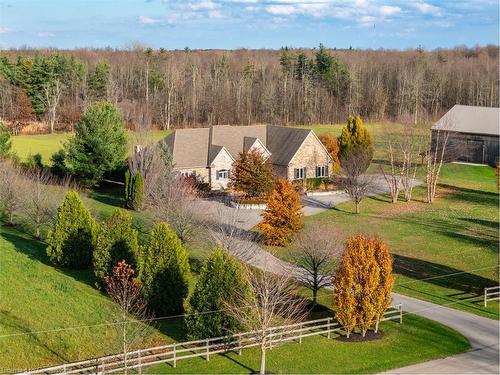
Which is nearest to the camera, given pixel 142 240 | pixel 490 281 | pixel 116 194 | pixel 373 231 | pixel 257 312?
pixel 257 312

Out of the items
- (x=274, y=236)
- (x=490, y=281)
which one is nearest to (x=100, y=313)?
(x=274, y=236)

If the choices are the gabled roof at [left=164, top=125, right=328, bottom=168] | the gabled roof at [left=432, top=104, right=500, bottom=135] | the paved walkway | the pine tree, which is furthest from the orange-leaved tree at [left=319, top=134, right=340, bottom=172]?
the paved walkway

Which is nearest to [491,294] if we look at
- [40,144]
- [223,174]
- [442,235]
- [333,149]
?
[442,235]

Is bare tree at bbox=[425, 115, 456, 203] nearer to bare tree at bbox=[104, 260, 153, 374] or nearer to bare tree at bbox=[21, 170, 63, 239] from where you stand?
bare tree at bbox=[21, 170, 63, 239]

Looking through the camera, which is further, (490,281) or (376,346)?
(490,281)

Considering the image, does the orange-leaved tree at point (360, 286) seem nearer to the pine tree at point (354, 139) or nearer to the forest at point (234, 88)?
the pine tree at point (354, 139)

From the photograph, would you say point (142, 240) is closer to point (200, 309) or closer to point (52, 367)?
point (200, 309)

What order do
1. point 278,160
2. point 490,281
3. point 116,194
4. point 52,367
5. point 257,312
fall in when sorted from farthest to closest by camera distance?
1. point 278,160
2. point 116,194
3. point 490,281
4. point 257,312
5. point 52,367
